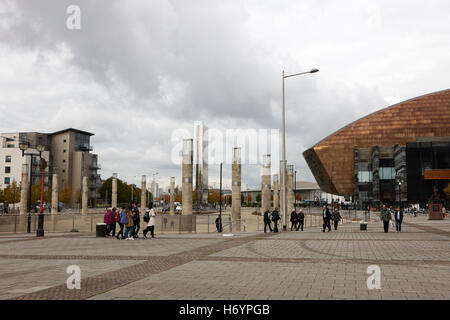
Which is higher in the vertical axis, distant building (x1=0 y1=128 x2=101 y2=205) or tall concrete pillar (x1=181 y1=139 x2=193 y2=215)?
distant building (x1=0 y1=128 x2=101 y2=205)

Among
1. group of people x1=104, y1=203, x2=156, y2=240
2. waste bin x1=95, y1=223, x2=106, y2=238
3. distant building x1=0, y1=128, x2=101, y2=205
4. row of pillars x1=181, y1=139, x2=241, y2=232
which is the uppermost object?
distant building x1=0, y1=128, x2=101, y2=205

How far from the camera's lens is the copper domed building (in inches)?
3873

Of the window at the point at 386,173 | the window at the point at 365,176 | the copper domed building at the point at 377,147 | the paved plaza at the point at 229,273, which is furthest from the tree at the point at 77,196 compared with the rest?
the paved plaza at the point at 229,273

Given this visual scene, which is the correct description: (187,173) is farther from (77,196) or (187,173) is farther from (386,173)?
(386,173)

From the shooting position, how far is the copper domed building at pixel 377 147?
9838 cm

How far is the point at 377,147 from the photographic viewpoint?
10194 cm

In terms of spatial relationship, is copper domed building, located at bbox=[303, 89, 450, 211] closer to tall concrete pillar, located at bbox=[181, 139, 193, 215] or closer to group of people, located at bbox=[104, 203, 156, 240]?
tall concrete pillar, located at bbox=[181, 139, 193, 215]

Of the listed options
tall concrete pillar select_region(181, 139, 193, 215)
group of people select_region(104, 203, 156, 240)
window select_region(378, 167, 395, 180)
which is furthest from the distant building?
group of people select_region(104, 203, 156, 240)

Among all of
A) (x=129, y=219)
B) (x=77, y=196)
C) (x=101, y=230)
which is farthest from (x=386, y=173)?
(x=129, y=219)

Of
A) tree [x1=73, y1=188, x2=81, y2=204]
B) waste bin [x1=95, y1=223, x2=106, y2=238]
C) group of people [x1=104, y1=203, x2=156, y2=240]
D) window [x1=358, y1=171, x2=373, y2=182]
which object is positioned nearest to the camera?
group of people [x1=104, y1=203, x2=156, y2=240]

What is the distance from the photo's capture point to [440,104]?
10900 cm

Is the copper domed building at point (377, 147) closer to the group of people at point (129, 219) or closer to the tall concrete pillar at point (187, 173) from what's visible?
the tall concrete pillar at point (187, 173)
